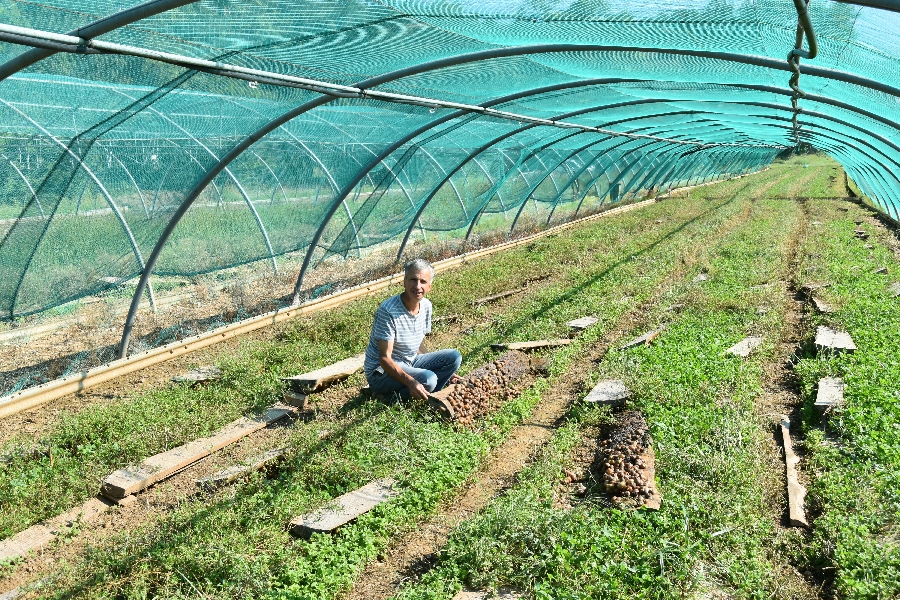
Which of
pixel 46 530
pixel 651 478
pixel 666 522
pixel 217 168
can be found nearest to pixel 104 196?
pixel 217 168

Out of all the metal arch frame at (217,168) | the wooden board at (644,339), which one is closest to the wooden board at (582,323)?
the wooden board at (644,339)

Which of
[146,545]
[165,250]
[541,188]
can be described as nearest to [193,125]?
[165,250]

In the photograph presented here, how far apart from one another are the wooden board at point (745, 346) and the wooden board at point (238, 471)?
14.9 ft

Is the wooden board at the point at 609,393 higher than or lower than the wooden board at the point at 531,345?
higher

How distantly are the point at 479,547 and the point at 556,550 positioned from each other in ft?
1.41

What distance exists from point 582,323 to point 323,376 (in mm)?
3528

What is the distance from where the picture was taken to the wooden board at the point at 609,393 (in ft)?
19.3

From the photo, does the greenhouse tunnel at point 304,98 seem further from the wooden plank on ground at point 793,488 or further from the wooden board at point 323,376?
the wooden plank on ground at point 793,488

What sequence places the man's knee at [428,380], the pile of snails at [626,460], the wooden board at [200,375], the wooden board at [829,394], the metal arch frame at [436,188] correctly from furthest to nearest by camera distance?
the metal arch frame at [436,188] → the wooden board at [200,375] → the man's knee at [428,380] → the wooden board at [829,394] → the pile of snails at [626,460]

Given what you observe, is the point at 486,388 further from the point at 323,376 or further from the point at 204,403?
the point at 204,403

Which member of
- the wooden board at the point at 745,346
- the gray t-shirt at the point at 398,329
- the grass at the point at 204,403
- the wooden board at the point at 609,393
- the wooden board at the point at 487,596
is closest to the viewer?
the wooden board at the point at 487,596

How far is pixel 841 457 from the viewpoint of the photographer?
474cm

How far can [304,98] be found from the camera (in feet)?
24.1

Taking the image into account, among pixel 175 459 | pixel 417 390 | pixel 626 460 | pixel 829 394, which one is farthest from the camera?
pixel 829 394
